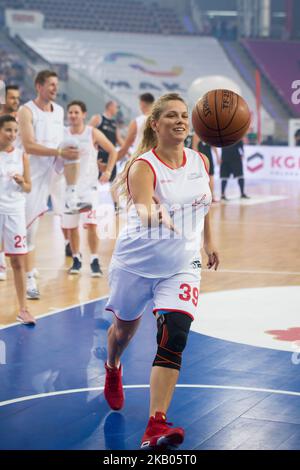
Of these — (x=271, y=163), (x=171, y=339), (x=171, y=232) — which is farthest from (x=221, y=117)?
(x=271, y=163)

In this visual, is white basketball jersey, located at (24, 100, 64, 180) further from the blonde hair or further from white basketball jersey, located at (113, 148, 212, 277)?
white basketball jersey, located at (113, 148, 212, 277)

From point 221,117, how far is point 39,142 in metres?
3.21

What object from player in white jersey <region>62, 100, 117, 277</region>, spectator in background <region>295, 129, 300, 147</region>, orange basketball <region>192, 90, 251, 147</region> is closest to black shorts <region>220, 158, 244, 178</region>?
spectator in background <region>295, 129, 300, 147</region>

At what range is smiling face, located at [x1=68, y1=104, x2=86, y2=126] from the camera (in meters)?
8.90

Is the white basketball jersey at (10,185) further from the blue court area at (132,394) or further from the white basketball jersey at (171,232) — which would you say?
the white basketball jersey at (171,232)

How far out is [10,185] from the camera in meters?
6.78

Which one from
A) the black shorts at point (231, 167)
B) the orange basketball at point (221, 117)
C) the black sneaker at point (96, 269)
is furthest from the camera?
the black shorts at point (231, 167)

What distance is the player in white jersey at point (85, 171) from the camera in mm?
8789

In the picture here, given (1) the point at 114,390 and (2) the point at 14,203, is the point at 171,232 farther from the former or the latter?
(2) the point at 14,203

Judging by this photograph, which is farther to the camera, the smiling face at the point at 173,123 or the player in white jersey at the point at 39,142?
the player in white jersey at the point at 39,142

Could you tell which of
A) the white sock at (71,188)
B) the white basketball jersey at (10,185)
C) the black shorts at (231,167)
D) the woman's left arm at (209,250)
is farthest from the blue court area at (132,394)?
the black shorts at (231,167)

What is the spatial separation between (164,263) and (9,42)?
1016 inches

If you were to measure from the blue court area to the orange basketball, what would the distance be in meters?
1.44
